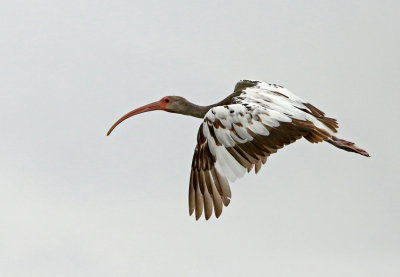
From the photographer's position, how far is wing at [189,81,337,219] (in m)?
28.6

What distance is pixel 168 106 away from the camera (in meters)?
34.0

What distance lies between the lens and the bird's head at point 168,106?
3366 cm

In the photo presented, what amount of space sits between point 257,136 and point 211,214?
2281mm

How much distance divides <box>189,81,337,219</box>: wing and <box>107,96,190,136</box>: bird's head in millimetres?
4412

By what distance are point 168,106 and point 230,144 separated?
5646mm

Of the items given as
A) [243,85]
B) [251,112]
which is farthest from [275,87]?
[251,112]

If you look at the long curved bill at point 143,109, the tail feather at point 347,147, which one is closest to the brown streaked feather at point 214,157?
the tail feather at point 347,147

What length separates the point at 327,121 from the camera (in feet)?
104

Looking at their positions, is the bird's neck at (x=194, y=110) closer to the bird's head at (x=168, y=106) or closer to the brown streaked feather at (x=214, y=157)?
the bird's head at (x=168, y=106)

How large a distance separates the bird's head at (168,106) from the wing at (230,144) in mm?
4412

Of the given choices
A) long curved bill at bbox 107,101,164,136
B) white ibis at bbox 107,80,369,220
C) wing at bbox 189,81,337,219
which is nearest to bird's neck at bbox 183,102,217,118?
long curved bill at bbox 107,101,164,136

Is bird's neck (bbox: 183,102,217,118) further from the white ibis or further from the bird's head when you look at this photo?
the white ibis

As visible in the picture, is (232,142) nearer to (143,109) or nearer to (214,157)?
(214,157)

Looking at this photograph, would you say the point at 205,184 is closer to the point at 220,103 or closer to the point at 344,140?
the point at 220,103
